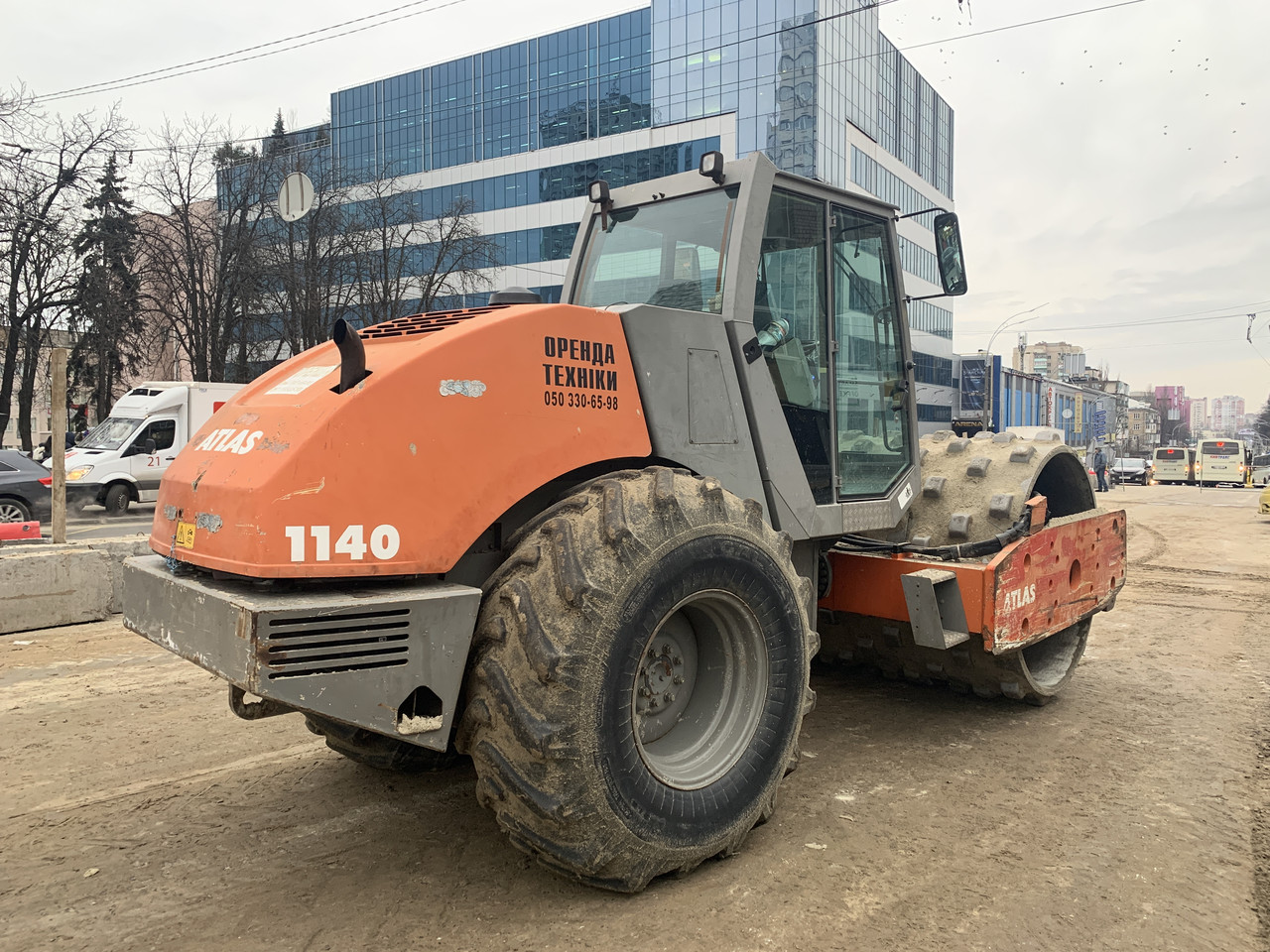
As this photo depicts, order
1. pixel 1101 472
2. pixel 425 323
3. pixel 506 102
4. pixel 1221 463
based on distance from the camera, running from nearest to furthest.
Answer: pixel 425 323, pixel 1101 472, pixel 1221 463, pixel 506 102

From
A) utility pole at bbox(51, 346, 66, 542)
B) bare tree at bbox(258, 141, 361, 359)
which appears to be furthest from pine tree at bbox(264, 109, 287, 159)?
utility pole at bbox(51, 346, 66, 542)

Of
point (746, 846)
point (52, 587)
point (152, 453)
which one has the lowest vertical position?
point (746, 846)

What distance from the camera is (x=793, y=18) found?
151 feet

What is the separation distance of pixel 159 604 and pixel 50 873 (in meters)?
1.25

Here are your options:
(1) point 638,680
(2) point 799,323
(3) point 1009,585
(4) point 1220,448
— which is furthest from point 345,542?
(4) point 1220,448

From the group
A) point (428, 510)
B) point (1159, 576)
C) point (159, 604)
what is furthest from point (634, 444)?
point (1159, 576)

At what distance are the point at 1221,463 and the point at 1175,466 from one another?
2787 mm

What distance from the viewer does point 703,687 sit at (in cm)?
374

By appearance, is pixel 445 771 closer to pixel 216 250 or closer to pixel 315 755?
pixel 315 755

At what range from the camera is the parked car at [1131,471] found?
165ft

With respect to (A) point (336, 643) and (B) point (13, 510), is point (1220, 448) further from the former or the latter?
(A) point (336, 643)

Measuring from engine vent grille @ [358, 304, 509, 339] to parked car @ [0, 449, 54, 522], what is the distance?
13663mm

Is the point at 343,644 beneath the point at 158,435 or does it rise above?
beneath

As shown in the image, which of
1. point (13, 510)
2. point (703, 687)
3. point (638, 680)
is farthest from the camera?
point (13, 510)
